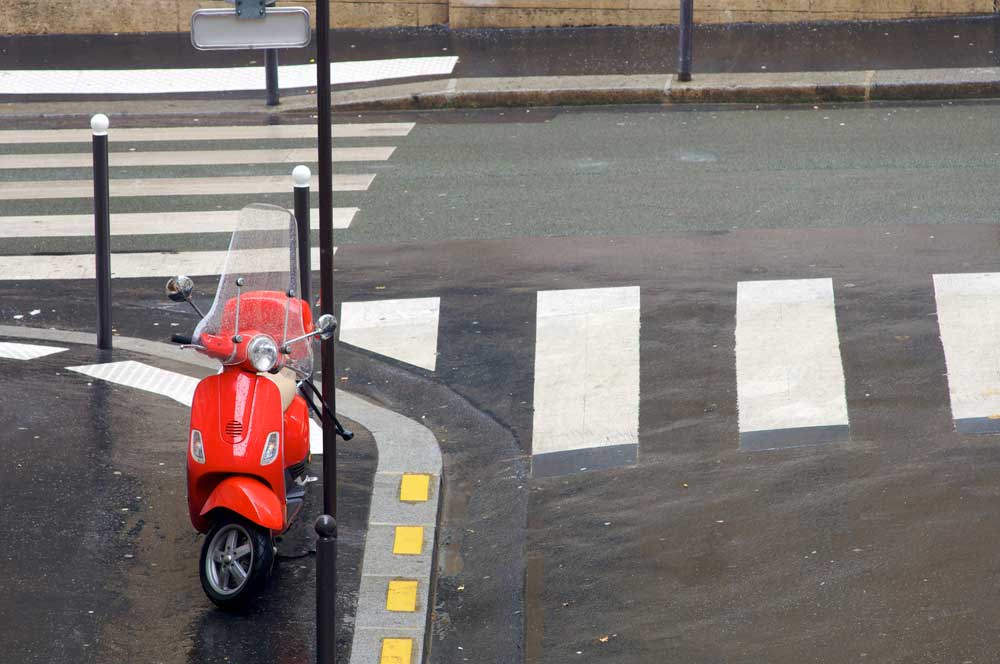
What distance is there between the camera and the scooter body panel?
625 cm

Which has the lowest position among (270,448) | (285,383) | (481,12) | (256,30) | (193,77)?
(193,77)

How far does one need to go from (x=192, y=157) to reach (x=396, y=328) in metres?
4.78

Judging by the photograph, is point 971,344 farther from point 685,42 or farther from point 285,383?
point 685,42

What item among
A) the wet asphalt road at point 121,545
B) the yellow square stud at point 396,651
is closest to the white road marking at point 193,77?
the wet asphalt road at point 121,545

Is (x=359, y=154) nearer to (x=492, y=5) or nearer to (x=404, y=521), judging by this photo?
(x=492, y=5)

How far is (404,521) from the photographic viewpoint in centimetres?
709

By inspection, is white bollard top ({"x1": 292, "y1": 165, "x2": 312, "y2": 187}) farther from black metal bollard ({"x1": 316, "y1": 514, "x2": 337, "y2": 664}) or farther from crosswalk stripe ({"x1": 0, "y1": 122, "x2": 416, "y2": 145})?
crosswalk stripe ({"x1": 0, "y1": 122, "x2": 416, "y2": 145})

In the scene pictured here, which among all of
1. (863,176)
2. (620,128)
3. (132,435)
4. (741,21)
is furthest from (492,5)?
(132,435)

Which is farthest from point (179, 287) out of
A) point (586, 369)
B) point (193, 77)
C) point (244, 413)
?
point (193, 77)

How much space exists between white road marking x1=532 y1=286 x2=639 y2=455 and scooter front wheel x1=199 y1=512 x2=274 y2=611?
6.81ft

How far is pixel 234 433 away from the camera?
6258 millimetres

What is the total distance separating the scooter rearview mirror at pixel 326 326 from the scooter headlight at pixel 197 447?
77 cm

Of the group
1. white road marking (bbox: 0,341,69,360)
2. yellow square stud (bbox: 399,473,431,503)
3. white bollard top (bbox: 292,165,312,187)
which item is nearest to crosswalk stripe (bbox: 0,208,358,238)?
white road marking (bbox: 0,341,69,360)

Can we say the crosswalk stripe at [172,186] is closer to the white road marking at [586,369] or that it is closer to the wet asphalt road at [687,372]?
the wet asphalt road at [687,372]
